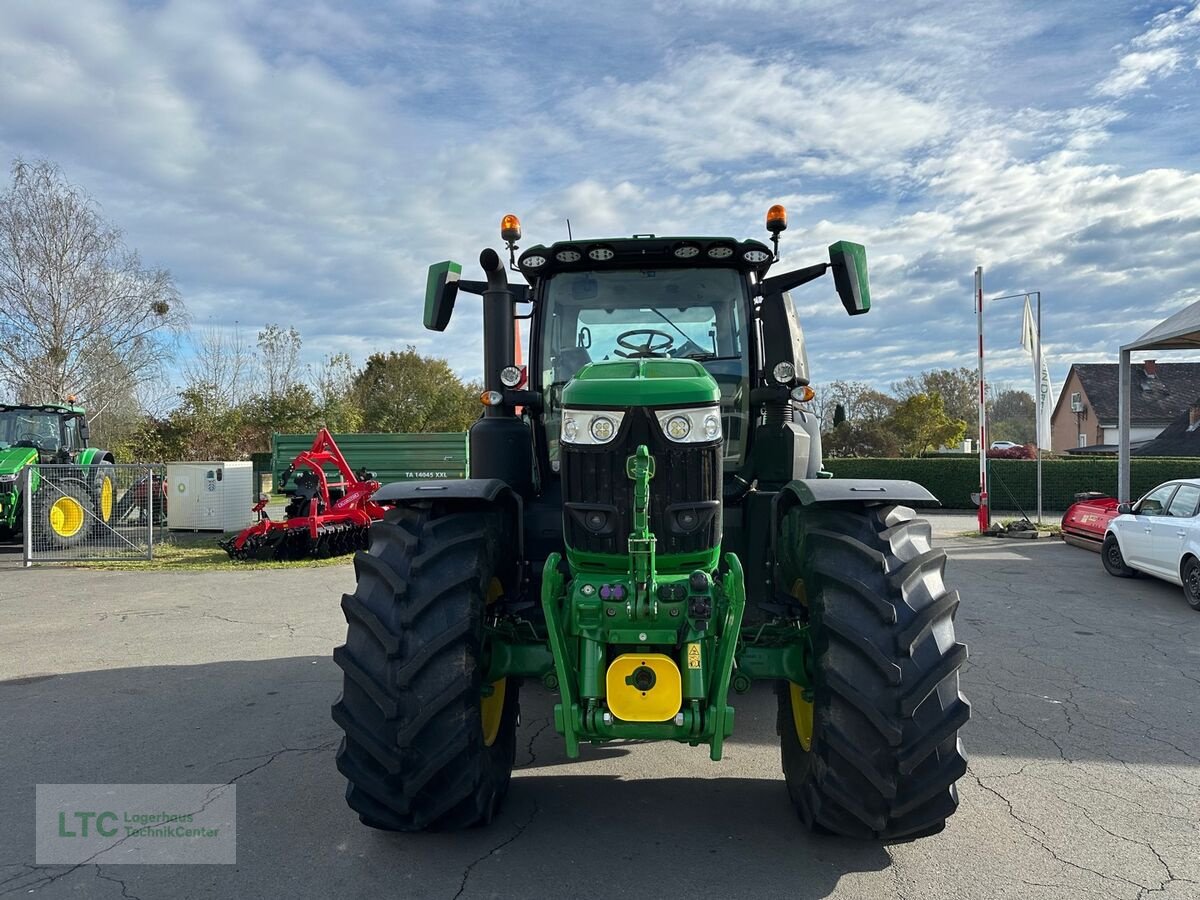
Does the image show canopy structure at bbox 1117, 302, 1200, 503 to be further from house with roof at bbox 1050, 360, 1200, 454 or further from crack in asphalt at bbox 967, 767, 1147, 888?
house with roof at bbox 1050, 360, 1200, 454

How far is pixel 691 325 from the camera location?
4.41 meters

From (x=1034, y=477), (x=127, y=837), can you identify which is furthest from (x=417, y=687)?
(x=1034, y=477)

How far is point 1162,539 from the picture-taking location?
962 centimetres

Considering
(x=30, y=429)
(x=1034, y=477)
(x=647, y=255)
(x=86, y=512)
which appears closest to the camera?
(x=647, y=255)

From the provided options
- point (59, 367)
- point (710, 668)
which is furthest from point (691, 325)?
point (59, 367)

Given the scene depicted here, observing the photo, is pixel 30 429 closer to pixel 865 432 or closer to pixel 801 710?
pixel 801 710

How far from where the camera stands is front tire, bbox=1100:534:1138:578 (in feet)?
35.5

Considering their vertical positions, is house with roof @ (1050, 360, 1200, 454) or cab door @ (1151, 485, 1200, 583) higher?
house with roof @ (1050, 360, 1200, 454)

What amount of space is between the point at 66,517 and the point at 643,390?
524 inches

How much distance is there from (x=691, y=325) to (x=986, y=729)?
10.00 feet

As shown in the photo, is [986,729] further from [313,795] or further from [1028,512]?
[1028,512]

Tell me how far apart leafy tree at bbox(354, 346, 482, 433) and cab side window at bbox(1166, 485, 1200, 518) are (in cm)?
2520

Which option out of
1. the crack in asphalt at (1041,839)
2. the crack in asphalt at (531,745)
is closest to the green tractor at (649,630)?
the crack in asphalt at (531,745)

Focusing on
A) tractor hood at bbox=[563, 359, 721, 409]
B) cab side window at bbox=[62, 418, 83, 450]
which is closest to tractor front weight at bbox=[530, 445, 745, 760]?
tractor hood at bbox=[563, 359, 721, 409]
